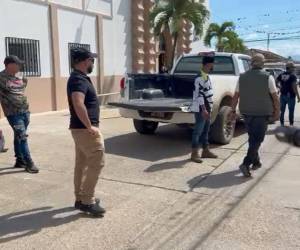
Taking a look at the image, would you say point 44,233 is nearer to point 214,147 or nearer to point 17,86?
point 17,86

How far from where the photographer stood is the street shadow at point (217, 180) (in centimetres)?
564

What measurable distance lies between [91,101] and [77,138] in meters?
0.41

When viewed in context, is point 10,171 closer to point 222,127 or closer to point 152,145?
point 152,145

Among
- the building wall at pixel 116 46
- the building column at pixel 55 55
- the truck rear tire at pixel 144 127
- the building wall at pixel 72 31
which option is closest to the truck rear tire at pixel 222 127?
the truck rear tire at pixel 144 127

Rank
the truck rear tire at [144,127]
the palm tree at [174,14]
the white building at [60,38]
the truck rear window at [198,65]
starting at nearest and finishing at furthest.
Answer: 1. the truck rear window at [198,65]
2. the truck rear tire at [144,127]
3. the white building at [60,38]
4. the palm tree at [174,14]

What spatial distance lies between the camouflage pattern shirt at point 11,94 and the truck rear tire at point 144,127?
11.6 feet

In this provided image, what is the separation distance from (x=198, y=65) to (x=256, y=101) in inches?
142

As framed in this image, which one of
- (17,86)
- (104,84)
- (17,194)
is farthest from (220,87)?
(104,84)

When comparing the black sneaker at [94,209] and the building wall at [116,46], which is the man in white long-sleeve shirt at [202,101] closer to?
the black sneaker at [94,209]

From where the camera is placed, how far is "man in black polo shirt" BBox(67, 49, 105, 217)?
13.6 ft

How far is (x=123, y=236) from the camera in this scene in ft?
13.1

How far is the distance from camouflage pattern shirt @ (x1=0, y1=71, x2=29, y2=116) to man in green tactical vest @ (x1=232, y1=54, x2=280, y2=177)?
10.2ft

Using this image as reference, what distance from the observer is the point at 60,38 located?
46.9 feet

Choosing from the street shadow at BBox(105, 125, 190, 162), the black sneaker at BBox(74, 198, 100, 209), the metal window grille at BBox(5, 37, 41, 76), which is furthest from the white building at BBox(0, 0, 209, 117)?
Result: the black sneaker at BBox(74, 198, 100, 209)
